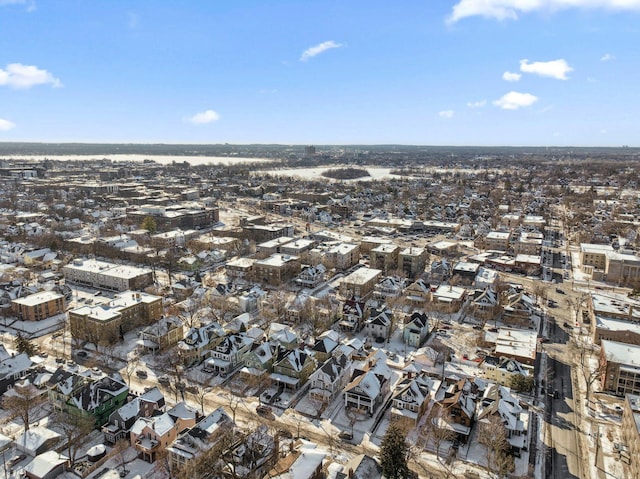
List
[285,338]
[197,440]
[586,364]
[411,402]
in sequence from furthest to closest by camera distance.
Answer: [285,338]
[586,364]
[411,402]
[197,440]

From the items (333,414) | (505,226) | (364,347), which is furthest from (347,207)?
(333,414)

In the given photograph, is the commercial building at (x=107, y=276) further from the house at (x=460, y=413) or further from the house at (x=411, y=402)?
the house at (x=460, y=413)

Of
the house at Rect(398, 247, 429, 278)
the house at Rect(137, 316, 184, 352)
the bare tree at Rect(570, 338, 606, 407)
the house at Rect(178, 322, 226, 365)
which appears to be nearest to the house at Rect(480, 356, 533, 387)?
the bare tree at Rect(570, 338, 606, 407)

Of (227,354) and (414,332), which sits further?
(414,332)

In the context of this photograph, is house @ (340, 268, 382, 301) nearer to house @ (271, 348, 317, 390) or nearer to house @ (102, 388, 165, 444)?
house @ (271, 348, 317, 390)

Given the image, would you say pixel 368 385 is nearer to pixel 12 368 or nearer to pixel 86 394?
pixel 86 394

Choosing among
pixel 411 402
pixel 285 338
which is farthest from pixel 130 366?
pixel 411 402

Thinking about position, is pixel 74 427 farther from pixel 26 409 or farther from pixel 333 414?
pixel 333 414
